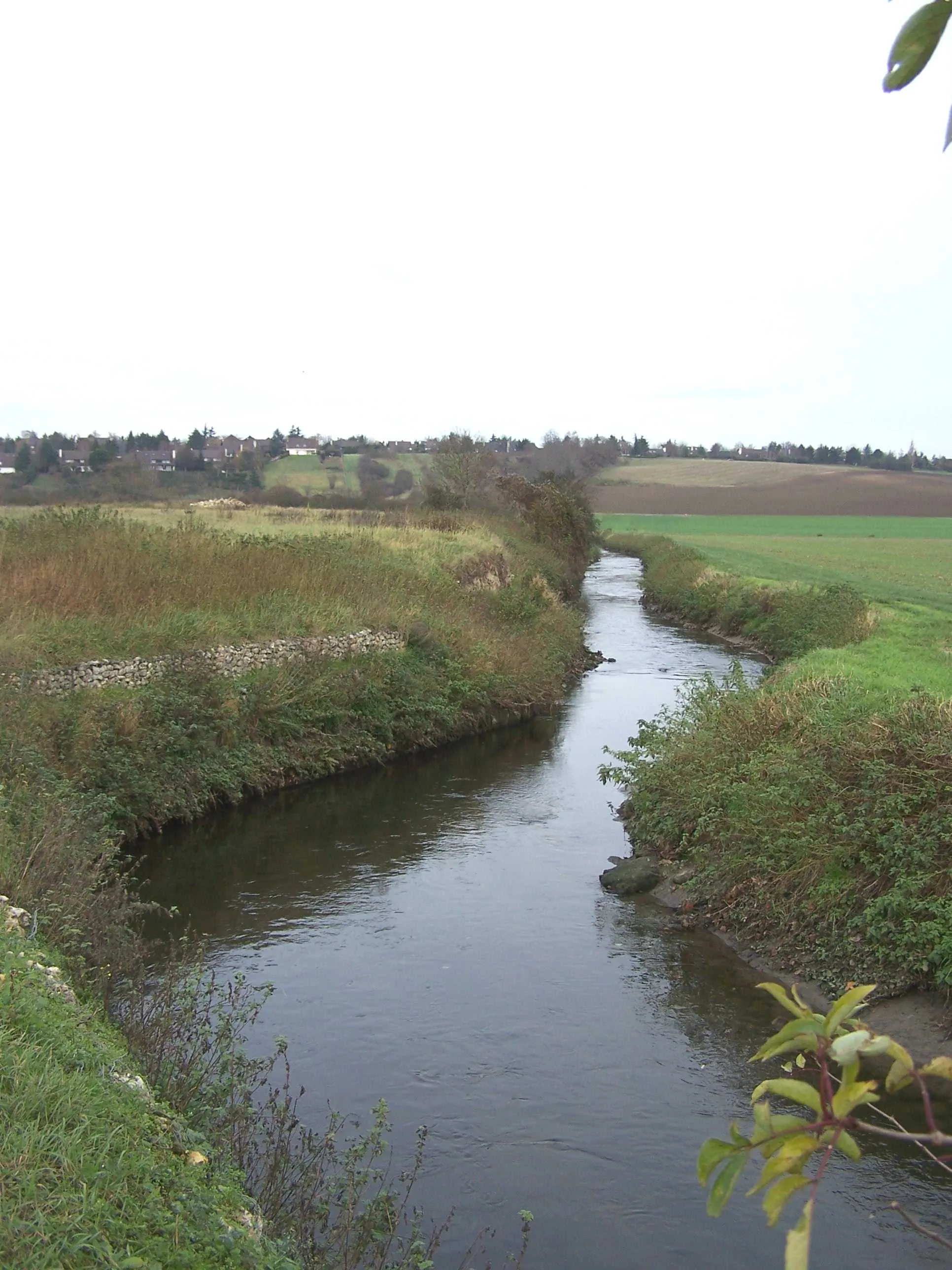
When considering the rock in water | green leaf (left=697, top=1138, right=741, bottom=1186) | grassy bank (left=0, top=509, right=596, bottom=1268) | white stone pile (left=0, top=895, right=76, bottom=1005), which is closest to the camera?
green leaf (left=697, top=1138, right=741, bottom=1186)

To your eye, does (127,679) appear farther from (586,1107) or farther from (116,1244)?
(116,1244)

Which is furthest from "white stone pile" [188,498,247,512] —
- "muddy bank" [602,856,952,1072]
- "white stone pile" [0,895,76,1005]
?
"white stone pile" [0,895,76,1005]

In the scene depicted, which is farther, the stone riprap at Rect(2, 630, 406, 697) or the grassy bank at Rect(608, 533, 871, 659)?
the grassy bank at Rect(608, 533, 871, 659)

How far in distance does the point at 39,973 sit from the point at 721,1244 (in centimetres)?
400

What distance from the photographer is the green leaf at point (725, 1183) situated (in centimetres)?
148

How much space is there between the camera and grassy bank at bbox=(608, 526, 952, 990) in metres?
9.23

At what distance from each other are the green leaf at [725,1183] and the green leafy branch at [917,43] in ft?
4.76

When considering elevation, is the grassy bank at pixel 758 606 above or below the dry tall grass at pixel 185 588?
below

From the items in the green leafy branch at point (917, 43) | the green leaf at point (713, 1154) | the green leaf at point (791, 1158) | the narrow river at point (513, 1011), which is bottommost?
the narrow river at point (513, 1011)

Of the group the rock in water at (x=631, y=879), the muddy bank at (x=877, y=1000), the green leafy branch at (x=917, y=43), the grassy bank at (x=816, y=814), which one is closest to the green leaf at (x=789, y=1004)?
the green leafy branch at (x=917, y=43)

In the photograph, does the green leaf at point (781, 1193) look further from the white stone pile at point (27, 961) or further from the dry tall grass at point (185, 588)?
the dry tall grass at point (185, 588)

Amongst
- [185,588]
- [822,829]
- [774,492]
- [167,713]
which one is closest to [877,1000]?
[822,829]

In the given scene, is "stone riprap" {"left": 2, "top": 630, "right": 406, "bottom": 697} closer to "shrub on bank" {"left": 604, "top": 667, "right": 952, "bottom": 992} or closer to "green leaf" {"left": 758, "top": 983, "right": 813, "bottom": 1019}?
"shrub on bank" {"left": 604, "top": 667, "right": 952, "bottom": 992}

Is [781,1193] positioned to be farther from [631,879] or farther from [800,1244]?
[631,879]
